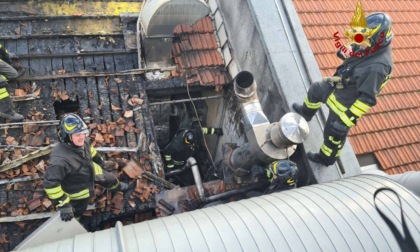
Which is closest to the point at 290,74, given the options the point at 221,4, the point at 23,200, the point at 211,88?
the point at 211,88

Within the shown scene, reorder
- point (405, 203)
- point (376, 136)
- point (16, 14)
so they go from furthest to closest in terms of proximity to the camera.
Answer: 1. point (16, 14)
2. point (376, 136)
3. point (405, 203)

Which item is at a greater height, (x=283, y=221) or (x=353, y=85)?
(x=353, y=85)

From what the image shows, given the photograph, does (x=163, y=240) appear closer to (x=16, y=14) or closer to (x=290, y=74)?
(x=290, y=74)

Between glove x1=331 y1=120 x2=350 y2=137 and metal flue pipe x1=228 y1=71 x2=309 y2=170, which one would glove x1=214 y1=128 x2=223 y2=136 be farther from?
glove x1=331 y1=120 x2=350 y2=137

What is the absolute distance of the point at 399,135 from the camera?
606 centimetres

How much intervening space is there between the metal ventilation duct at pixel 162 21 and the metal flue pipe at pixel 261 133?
5.25 feet

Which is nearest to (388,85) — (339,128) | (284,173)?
(339,128)

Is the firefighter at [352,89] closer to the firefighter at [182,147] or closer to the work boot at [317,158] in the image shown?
the work boot at [317,158]

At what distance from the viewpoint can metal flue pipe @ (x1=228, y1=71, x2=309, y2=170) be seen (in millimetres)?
4555

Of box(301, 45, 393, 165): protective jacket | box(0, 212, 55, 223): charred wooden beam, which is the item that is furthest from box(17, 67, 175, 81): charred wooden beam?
box(301, 45, 393, 165): protective jacket

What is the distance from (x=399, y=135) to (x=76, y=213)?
5584 millimetres

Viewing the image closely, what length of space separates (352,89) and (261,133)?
1.42 m

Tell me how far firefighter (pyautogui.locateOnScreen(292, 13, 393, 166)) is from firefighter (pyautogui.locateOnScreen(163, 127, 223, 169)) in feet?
7.44

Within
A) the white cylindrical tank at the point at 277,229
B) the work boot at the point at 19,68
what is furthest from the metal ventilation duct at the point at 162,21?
the white cylindrical tank at the point at 277,229
